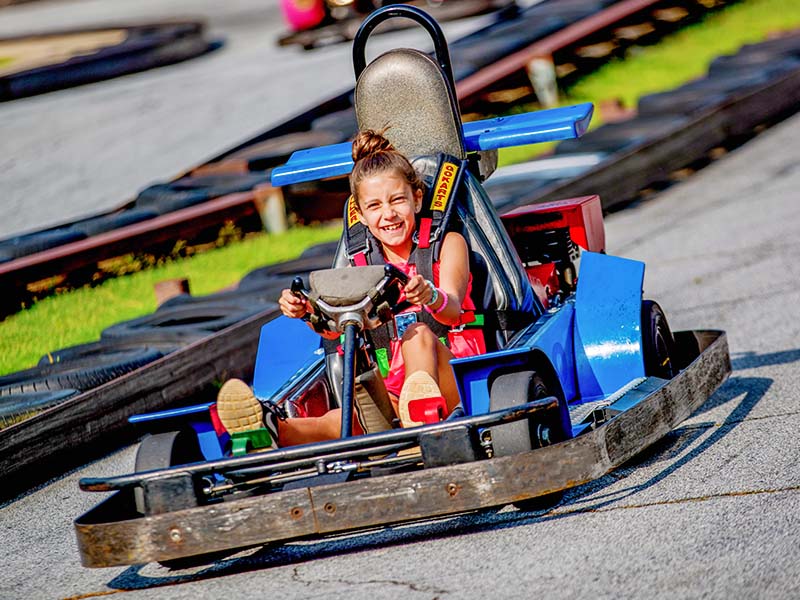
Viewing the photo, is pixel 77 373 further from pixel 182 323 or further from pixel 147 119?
pixel 147 119

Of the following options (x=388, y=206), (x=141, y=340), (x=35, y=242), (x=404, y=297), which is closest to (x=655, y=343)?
(x=404, y=297)

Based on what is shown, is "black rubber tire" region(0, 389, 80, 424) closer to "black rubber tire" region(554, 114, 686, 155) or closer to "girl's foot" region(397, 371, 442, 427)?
"girl's foot" region(397, 371, 442, 427)

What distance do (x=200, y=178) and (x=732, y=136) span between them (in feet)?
14.7

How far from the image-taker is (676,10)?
14.9 metres

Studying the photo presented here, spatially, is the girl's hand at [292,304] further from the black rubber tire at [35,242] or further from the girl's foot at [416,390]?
the black rubber tire at [35,242]

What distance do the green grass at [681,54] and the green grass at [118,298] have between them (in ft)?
9.95

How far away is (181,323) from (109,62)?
1159cm

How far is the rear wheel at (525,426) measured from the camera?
11.5 ft

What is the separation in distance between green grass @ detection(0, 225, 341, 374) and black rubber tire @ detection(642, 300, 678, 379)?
3.22 metres

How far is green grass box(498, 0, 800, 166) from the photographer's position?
1271 centimetres

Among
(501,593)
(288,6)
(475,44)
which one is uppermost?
(288,6)

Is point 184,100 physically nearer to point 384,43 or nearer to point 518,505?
point 384,43

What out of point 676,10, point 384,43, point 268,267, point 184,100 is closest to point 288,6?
point 384,43

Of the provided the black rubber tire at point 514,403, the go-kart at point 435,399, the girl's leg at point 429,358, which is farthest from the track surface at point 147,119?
the black rubber tire at point 514,403
